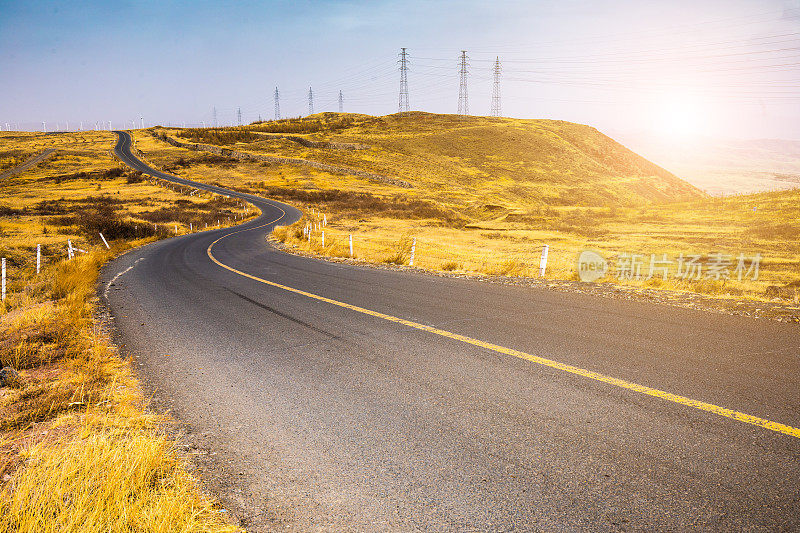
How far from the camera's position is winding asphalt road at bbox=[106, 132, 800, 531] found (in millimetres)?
2820

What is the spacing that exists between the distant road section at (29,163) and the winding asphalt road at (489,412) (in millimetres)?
93169

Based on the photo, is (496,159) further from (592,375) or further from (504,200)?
(592,375)

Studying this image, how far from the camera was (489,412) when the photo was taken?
13.3 feet

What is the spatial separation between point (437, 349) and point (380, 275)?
21.0ft

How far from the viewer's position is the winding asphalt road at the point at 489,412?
2820mm

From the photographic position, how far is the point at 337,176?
80812mm

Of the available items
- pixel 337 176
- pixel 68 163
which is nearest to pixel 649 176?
pixel 337 176

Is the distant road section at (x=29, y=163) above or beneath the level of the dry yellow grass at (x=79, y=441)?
above

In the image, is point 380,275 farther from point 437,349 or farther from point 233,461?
point 233,461
